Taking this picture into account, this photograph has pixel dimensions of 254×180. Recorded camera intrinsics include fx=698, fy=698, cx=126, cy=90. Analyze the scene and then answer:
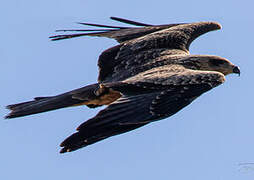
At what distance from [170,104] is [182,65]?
1762 mm

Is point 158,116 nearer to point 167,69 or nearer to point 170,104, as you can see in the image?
point 170,104

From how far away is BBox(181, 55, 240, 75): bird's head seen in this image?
10.8 meters

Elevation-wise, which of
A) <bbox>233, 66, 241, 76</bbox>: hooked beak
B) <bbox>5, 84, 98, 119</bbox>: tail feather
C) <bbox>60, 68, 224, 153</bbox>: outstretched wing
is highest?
<bbox>60, 68, 224, 153</bbox>: outstretched wing

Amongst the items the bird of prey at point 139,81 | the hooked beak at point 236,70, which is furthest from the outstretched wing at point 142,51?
the hooked beak at point 236,70

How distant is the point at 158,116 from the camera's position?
8562 millimetres

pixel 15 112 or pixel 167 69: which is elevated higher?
pixel 167 69

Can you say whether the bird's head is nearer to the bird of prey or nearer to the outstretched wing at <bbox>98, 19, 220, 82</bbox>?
the bird of prey

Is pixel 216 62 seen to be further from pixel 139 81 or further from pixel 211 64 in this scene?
pixel 139 81

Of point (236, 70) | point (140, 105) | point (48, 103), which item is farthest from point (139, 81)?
point (236, 70)

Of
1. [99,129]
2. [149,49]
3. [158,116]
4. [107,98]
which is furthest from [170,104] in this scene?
[149,49]

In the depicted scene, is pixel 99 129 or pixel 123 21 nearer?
pixel 99 129

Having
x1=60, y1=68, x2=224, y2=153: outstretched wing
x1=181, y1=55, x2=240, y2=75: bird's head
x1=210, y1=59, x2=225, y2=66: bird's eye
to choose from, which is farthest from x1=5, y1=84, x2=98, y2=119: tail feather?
x1=210, y1=59, x2=225, y2=66: bird's eye

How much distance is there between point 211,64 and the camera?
37.0 ft

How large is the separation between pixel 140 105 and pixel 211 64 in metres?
2.82
